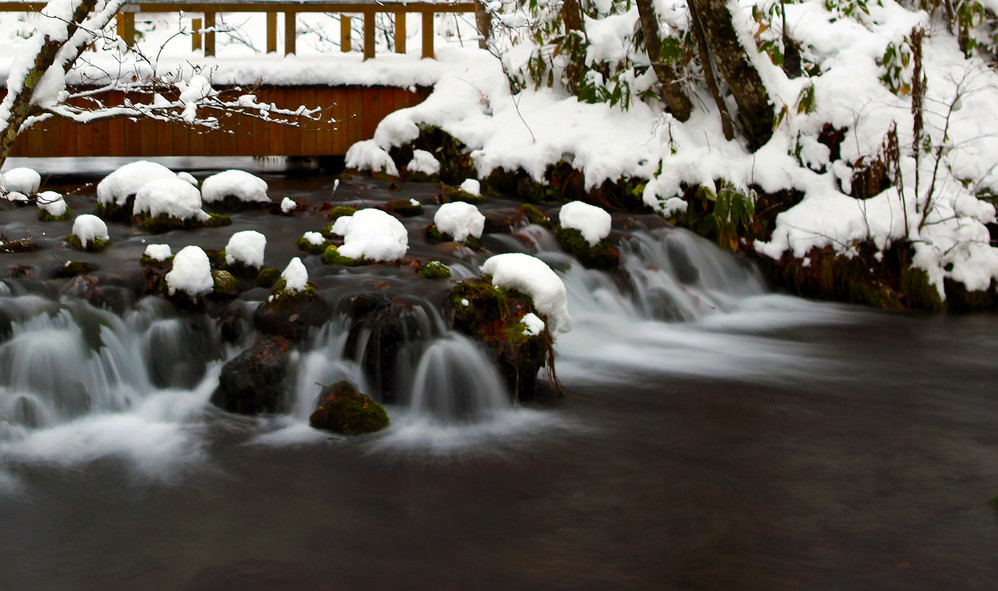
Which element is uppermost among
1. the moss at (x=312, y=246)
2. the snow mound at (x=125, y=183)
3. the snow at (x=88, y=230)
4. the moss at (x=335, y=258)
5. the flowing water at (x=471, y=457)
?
the snow mound at (x=125, y=183)

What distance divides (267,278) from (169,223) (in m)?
1.95

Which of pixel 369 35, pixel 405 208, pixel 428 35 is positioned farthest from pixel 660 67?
pixel 369 35

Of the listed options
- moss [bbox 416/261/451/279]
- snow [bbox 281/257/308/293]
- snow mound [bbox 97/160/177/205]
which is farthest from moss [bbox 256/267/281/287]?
snow mound [bbox 97/160/177/205]

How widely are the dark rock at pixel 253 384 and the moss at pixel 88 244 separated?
215cm

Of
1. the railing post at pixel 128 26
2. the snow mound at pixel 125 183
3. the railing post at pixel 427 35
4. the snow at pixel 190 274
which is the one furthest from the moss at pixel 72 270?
the railing post at pixel 427 35

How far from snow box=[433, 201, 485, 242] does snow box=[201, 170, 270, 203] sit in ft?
6.64

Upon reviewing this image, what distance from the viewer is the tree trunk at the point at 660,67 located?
31.1ft

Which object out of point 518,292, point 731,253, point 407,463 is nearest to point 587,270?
point 731,253

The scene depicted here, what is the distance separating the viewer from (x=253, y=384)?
508 centimetres

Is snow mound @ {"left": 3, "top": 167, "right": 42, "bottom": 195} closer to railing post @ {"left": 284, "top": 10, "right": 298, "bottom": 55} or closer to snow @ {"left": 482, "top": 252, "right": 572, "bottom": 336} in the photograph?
railing post @ {"left": 284, "top": 10, "right": 298, "bottom": 55}

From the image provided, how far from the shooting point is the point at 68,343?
5.29m

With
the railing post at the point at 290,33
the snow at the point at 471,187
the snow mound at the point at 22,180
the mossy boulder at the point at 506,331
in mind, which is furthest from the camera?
the railing post at the point at 290,33

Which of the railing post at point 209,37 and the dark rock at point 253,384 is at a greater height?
the railing post at point 209,37

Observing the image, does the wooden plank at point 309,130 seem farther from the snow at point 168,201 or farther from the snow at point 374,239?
the snow at point 374,239
